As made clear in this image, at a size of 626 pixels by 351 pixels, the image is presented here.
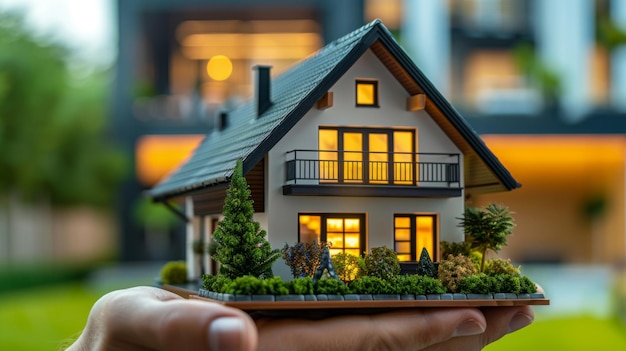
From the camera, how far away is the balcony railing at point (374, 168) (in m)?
14.0

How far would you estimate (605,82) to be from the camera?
A: 145ft

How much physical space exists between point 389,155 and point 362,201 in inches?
34.2

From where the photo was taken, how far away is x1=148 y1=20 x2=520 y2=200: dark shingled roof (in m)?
13.5

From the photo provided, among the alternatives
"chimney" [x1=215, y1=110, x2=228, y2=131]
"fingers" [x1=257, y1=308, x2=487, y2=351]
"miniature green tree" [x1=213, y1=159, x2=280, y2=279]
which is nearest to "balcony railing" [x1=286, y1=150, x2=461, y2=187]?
"miniature green tree" [x1=213, y1=159, x2=280, y2=279]

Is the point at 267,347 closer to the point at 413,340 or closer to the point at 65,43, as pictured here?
the point at 413,340

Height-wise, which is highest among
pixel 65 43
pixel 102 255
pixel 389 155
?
pixel 65 43

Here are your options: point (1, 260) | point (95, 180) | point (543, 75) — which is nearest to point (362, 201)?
point (543, 75)

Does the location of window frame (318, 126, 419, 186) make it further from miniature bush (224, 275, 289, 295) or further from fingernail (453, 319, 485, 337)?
fingernail (453, 319, 485, 337)

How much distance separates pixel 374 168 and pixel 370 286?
2.38 meters

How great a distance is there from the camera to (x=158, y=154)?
144ft

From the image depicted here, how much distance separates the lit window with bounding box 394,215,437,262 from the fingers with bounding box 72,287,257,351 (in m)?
5.22

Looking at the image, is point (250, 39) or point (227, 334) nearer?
point (227, 334)

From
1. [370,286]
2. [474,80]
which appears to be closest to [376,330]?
[370,286]

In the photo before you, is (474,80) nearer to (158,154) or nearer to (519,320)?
(158,154)
